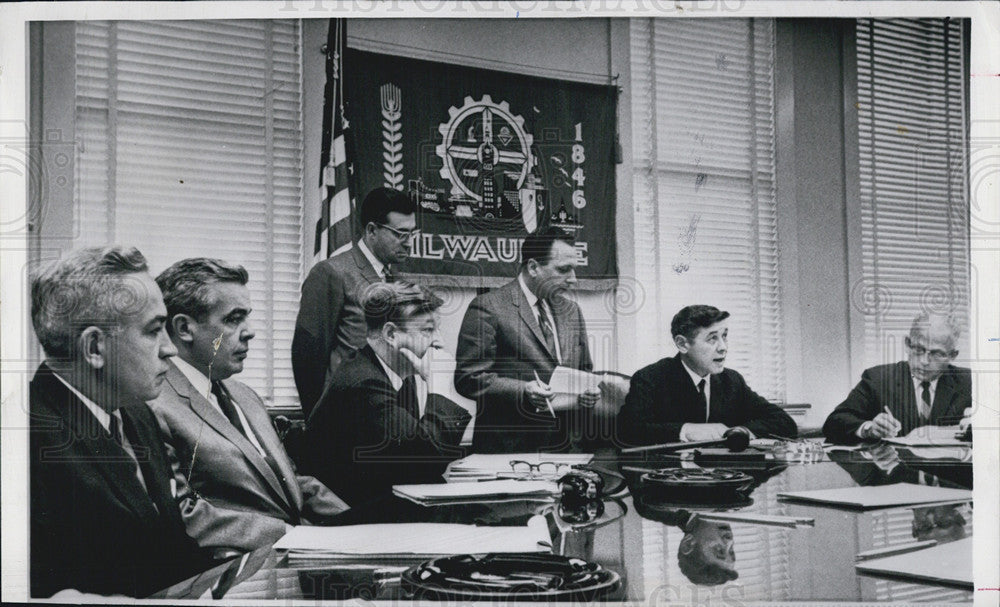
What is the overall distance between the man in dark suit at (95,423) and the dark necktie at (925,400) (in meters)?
2.26

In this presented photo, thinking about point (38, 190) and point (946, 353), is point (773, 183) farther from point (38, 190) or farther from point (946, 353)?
point (38, 190)

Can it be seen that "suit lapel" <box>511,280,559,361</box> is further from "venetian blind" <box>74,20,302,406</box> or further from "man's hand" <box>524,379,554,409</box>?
"venetian blind" <box>74,20,302,406</box>

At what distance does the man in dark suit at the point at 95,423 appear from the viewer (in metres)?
2.74

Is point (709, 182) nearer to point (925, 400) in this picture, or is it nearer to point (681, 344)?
point (681, 344)

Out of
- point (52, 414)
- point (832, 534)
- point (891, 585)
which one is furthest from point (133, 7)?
point (891, 585)

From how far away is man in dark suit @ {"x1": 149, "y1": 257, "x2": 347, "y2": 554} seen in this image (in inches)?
108

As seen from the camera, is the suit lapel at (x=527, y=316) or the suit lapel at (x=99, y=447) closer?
the suit lapel at (x=99, y=447)

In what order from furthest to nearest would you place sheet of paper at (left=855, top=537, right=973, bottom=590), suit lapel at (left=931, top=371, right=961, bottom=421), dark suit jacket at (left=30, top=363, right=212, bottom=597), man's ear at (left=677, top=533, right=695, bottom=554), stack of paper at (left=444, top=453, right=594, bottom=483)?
suit lapel at (left=931, top=371, right=961, bottom=421)
stack of paper at (left=444, top=453, right=594, bottom=483)
dark suit jacket at (left=30, top=363, right=212, bottom=597)
man's ear at (left=677, top=533, right=695, bottom=554)
sheet of paper at (left=855, top=537, right=973, bottom=590)

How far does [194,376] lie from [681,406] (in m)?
1.51

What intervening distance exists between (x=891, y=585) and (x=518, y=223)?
57.6 inches

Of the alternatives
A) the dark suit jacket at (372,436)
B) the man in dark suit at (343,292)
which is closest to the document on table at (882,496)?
the dark suit jacket at (372,436)

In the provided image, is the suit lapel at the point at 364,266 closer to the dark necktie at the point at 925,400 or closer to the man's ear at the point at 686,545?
the man's ear at the point at 686,545

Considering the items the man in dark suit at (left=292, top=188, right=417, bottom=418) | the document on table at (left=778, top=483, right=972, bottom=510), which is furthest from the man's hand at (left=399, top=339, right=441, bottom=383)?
the document on table at (left=778, top=483, right=972, bottom=510)

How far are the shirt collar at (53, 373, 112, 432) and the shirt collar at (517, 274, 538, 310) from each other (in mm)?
1313
